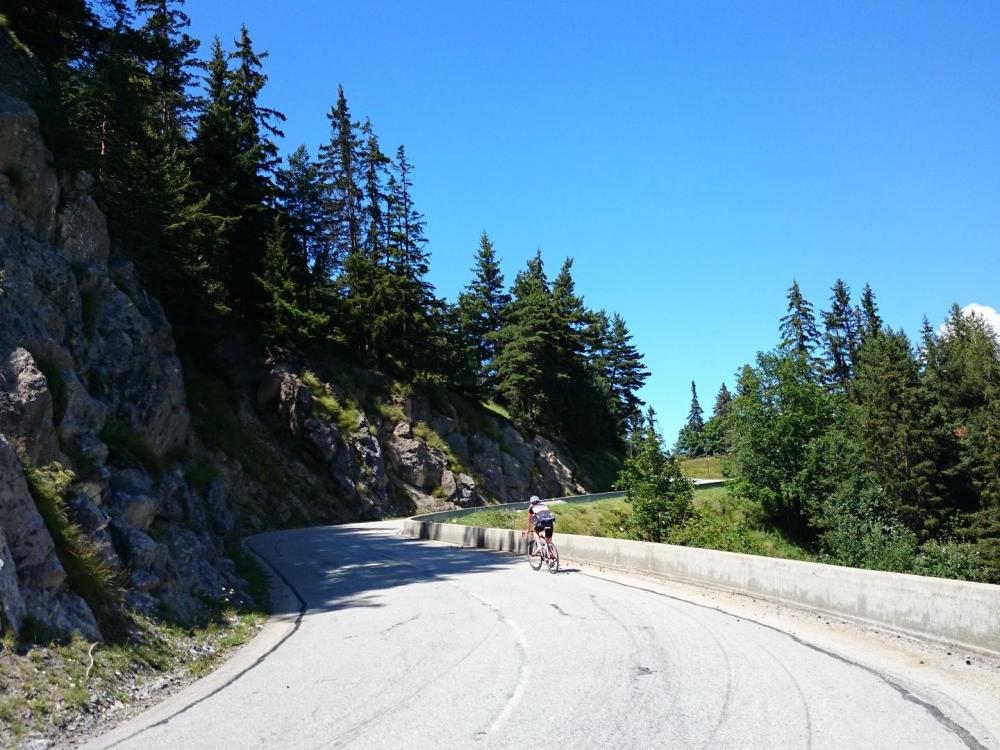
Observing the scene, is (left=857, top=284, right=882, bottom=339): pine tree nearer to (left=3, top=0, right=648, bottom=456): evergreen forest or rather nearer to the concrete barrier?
(left=3, top=0, right=648, bottom=456): evergreen forest

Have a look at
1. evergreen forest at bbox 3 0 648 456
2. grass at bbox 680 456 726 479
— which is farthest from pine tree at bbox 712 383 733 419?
evergreen forest at bbox 3 0 648 456

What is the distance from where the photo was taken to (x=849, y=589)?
966cm

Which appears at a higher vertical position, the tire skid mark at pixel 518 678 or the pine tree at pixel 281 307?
the pine tree at pixel 281 307

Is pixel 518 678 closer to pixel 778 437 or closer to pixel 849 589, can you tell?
pixel 849 589

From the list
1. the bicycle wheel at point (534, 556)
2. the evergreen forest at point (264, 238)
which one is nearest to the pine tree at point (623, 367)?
the evergreen forest at point (264, 238)

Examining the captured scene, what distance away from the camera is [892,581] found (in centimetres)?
894

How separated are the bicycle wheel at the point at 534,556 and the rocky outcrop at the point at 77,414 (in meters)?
7.19

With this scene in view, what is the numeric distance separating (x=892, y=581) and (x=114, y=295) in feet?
60.9

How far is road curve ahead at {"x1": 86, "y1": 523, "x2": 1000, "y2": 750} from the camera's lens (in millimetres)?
5273

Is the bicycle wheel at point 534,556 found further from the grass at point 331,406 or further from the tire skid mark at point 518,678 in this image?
the grass at point 331,406

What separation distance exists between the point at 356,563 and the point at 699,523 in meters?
19.5

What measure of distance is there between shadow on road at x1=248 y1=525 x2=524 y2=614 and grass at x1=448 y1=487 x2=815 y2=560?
6902 millimetres

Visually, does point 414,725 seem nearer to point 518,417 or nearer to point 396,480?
point 396,480

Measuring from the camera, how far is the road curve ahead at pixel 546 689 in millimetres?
5273
